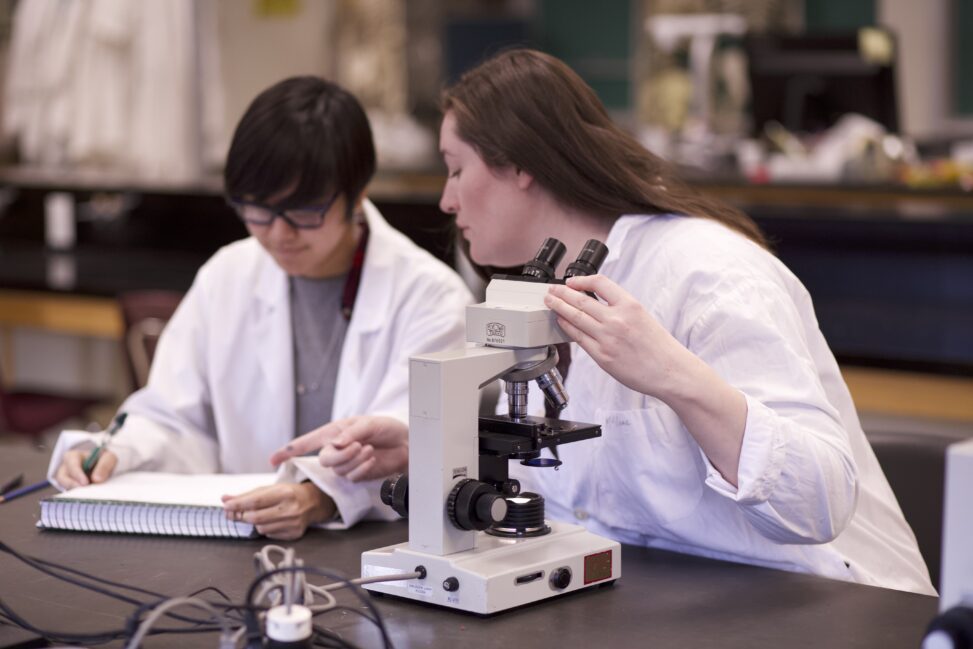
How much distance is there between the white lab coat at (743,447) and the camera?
1533 mm

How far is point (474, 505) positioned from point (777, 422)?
38 cm

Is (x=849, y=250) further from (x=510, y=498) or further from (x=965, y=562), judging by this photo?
(x=965, y=562)

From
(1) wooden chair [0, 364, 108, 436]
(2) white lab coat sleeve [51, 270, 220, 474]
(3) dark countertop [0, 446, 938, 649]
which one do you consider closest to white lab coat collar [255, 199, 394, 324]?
(2) white lab coat sleeve [51, 270, 220, 474]

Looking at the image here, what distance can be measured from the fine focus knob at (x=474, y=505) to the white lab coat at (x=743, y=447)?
291mm

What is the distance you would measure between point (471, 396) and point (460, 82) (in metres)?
0.71

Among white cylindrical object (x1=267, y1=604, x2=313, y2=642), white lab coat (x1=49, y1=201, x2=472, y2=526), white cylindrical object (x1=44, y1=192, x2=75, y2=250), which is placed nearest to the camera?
white cylindrical object (x1=267, y1=604, x2=313, y2=642)

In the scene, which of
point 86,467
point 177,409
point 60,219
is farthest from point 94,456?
point 60,219

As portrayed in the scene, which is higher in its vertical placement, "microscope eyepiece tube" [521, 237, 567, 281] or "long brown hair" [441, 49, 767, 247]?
"long brown hair" [441, 49, 767, 247]

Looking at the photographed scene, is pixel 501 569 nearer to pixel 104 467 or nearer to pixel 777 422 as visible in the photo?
pixel 777 422

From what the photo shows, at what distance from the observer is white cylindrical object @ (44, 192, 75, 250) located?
17.3ft

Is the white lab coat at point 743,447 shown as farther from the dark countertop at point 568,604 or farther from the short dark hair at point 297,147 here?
the short dark hair at point 297,147

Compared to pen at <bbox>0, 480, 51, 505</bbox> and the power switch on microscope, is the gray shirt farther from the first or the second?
the power switch on microscope

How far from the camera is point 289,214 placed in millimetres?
2139

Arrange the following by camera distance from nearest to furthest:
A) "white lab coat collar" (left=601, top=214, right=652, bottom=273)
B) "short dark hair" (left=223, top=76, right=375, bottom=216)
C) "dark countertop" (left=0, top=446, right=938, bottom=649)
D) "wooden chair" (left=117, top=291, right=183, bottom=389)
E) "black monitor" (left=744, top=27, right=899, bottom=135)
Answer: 1. "dark countertop" (left=0, top=446, right=938, bottom=649)
2. "white lab coat collar" (left=601, top=214, right=652, bottom=273)
3. "short dark hair" (left=223, top=76, right=375, bottom=216)
4. "wooden chair" (left=117, top=291, right=183, bottom=389)
5. "black monitor" (left=744, top=27, right=899, bottom=135)
